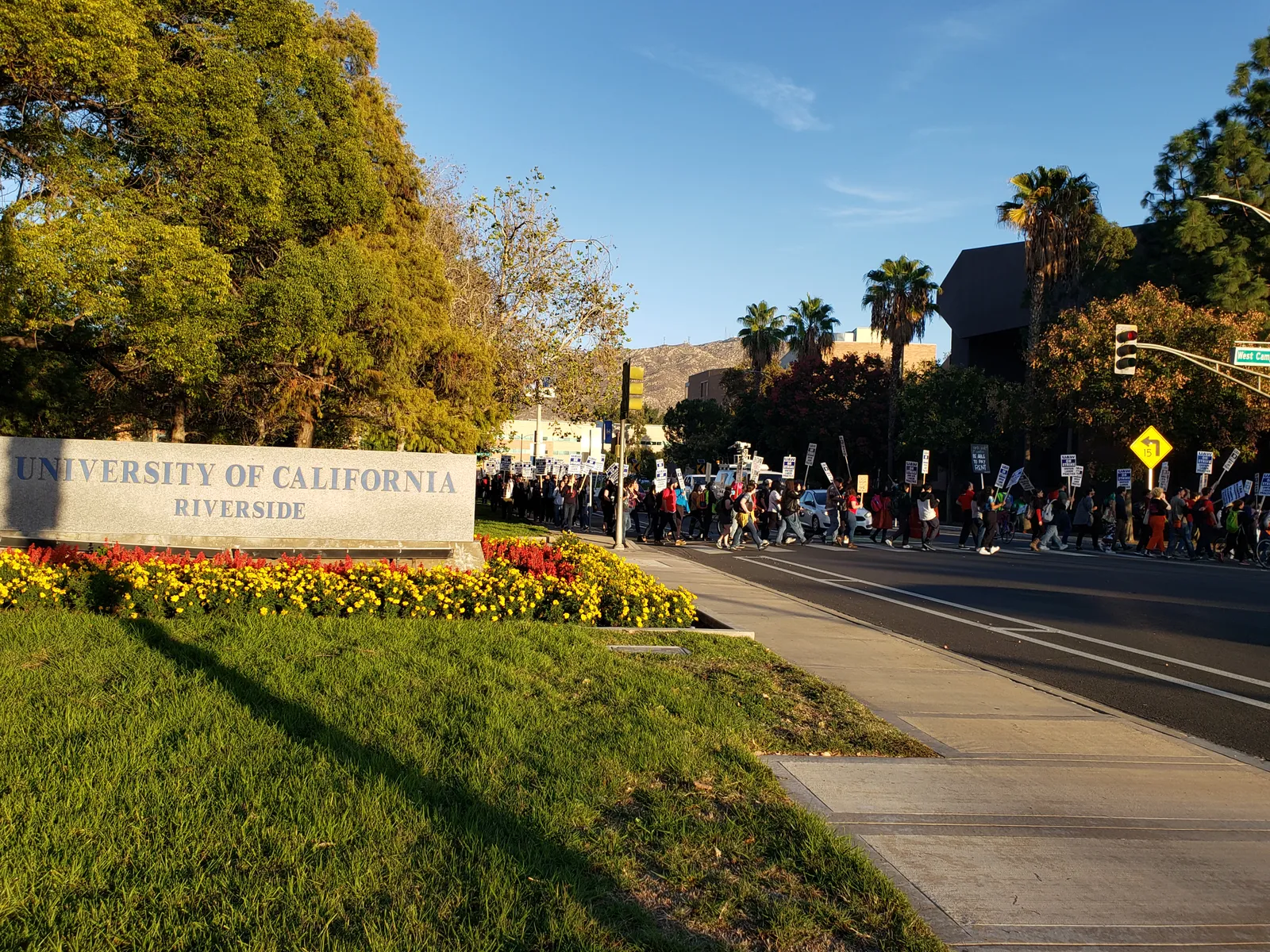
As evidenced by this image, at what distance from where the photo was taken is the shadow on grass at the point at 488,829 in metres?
3.73

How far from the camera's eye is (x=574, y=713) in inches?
261

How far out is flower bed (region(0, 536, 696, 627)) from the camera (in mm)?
9141

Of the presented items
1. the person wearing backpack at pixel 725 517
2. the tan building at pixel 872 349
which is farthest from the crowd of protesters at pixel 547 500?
the tan building at pixel 872 349

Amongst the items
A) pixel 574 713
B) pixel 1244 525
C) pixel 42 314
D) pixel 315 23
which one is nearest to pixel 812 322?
pixel 1244 525

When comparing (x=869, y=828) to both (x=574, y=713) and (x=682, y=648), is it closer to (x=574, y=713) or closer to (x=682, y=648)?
(x=574, y=713)

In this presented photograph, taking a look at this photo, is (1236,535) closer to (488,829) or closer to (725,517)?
(725,517)

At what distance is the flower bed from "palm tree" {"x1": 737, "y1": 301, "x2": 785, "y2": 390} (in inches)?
2450

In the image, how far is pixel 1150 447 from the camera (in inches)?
1316

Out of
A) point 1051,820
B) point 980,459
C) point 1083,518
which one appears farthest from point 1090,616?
point 980,459

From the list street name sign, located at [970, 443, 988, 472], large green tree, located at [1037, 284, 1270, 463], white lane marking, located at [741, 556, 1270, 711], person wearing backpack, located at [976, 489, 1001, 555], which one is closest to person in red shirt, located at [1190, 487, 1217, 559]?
person wearing backpack, located at [976, 489, 1001, 555]

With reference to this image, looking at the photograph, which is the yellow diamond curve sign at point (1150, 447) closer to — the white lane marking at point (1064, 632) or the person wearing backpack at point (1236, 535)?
the person wearing backpack at point (1236, 535)

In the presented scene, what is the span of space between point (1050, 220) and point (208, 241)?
34.9 meters

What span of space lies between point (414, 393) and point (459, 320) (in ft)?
16.5

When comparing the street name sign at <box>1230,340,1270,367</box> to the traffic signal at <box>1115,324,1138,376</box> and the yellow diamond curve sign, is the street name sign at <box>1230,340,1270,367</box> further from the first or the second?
the yellow diamond curve sign
